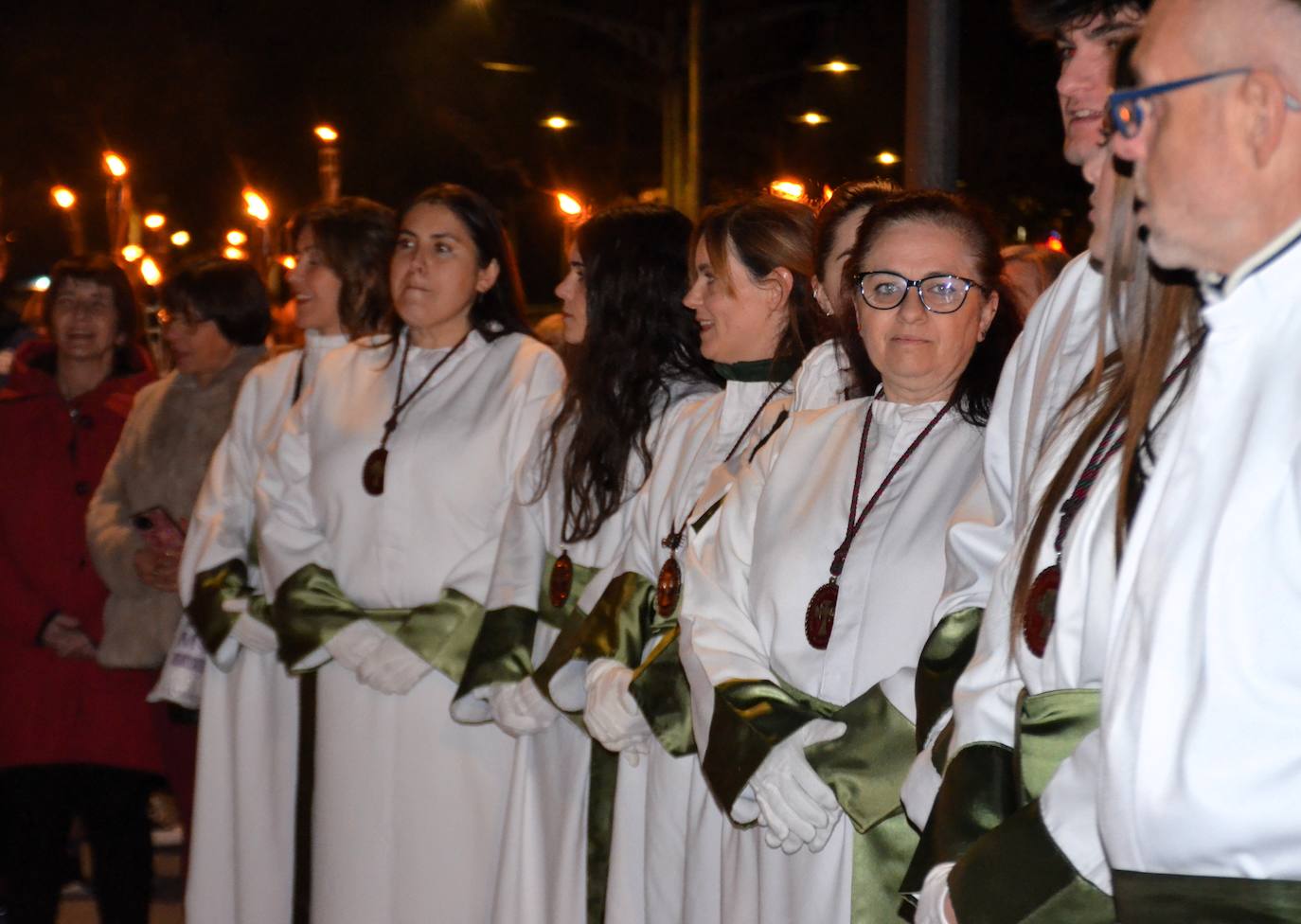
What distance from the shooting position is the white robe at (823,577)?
3.24 m

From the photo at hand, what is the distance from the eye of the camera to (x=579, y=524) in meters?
4.48

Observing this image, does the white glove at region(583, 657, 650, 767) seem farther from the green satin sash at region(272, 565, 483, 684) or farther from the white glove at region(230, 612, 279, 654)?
the white glove at region(230, 612, 279, 654)

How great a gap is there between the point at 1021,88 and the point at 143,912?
37.8 ft

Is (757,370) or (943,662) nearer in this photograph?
(943,662)

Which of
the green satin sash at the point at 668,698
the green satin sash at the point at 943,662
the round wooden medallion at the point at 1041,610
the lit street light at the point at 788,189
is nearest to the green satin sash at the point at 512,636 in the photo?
the green satin sash at the point at 668,698

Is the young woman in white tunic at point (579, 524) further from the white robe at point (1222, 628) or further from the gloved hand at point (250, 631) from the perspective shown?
the white robe at point (1222, 628)

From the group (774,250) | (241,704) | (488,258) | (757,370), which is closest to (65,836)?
(241,704)

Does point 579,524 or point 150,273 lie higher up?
point 150,273

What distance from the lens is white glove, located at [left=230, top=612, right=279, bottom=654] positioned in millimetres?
5254

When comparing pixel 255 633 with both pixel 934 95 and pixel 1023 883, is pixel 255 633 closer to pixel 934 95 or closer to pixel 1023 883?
pixel 934 95

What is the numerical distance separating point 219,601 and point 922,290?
9.37 feet

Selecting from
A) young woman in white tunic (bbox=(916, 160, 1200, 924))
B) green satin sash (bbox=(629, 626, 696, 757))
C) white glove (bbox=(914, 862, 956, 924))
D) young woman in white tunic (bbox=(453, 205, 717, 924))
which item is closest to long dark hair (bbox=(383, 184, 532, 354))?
young woman in white tunic (bbox=(453, 205, 717, 924))

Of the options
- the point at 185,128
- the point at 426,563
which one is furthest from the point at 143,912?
the point at 185,128

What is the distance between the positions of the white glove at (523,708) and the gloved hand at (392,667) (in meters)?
0.38
